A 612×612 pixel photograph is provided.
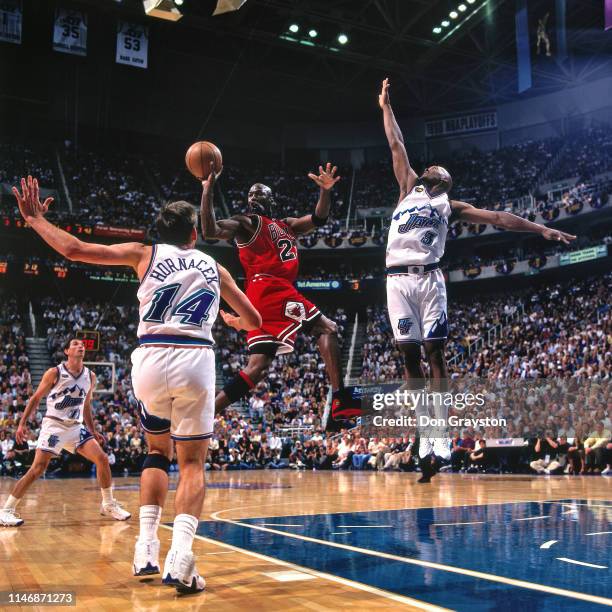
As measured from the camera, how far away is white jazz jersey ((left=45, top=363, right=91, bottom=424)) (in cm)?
700

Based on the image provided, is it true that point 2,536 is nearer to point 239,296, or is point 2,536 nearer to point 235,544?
point 235,544

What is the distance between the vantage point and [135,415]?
20.3 metres

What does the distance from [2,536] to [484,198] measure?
2579 centimetres

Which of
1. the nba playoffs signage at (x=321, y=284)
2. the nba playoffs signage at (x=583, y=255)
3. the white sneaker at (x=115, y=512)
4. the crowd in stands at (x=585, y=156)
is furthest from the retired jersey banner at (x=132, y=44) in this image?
the white sneaker at (x=115, y=512)

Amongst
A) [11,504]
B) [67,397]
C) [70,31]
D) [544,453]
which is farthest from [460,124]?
[11,504]

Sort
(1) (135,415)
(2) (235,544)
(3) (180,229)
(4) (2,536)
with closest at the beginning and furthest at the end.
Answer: (3) (180,229)
(2) (235,544)
(4) (2,536)
(1) (135,415)

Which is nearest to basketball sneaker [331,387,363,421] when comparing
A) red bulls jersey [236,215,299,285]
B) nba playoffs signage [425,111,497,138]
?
red bulls jersey [236,215,299,285]

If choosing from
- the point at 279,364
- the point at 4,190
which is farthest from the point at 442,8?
the point at 4,190

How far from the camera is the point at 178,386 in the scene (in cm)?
347

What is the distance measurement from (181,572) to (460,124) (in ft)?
103

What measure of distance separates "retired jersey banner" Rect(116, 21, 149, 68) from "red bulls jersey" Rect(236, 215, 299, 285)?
841 inches

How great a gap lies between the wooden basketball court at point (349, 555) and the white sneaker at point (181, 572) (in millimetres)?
61

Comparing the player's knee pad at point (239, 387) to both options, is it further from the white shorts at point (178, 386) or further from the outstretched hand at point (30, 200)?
the outstretched hand at point (30, 200)

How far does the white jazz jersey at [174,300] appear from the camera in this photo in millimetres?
3537
